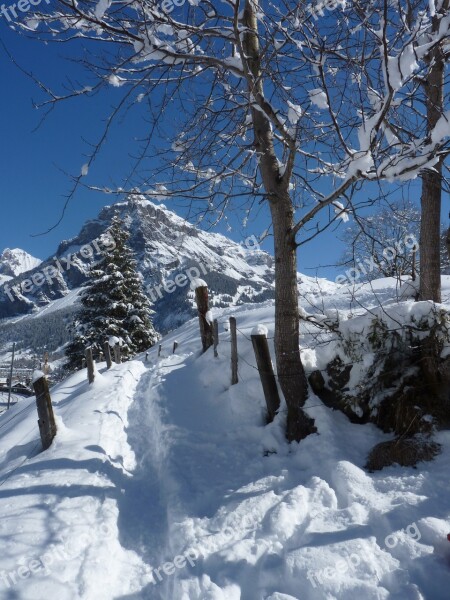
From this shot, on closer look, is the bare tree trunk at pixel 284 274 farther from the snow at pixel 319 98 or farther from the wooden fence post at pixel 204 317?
the wooden fence post at pixel 204 317

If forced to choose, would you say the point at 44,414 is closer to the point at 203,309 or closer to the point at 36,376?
the point at 36,376

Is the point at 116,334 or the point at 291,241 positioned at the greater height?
the point at 291,241

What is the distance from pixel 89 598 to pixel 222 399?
4137 millimetres

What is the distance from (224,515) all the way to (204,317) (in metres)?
8.49

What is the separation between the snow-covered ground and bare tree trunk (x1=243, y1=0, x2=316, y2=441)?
24 cm

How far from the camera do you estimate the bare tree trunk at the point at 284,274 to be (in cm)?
471

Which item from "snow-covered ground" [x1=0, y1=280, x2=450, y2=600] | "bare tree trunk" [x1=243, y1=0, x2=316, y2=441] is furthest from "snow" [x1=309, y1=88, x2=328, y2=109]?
"snow-covered ground" [x1=0, y1=280, x2=450, y2=600]

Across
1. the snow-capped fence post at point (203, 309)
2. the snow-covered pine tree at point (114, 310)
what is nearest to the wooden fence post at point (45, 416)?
the snow-capped fence post at point (203, 309)

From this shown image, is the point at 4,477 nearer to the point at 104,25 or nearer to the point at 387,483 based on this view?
the point at 387,483

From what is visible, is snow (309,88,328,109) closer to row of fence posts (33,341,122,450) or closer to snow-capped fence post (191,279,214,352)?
row of fence posts (33,341,122,450)

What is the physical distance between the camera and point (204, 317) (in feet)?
38.7

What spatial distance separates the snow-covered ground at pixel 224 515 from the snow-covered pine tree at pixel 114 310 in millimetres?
15220

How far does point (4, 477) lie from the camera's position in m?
4.39

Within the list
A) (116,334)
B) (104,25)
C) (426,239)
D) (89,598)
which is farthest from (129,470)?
(116,334)
